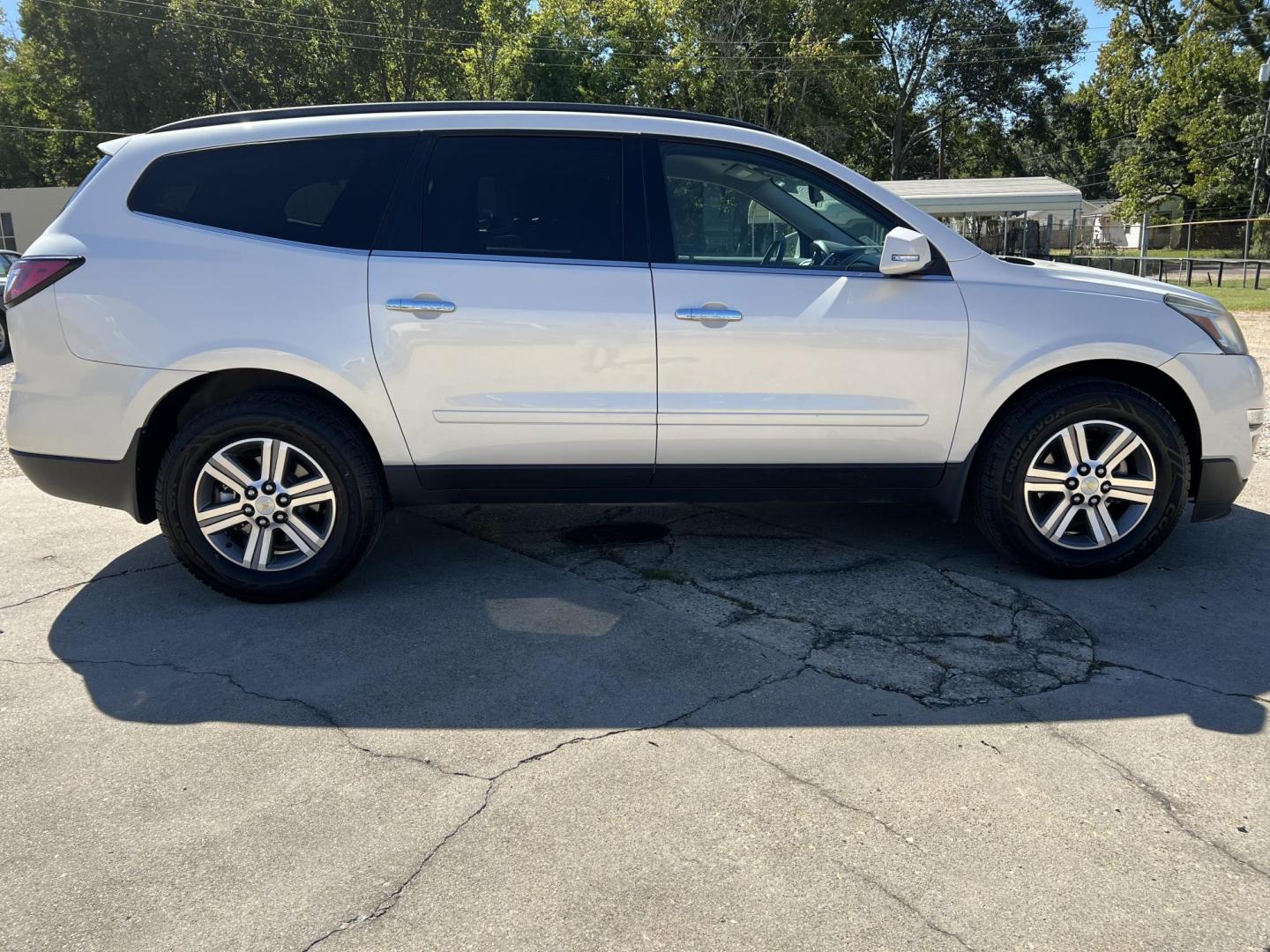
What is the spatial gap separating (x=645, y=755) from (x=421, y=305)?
1.97 m

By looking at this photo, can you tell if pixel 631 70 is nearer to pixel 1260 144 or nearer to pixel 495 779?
pixel 1260 144

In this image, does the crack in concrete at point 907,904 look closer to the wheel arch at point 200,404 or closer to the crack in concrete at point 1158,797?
the crack in concrete at point 1158,797

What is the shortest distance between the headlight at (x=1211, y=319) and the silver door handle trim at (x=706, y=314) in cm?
185

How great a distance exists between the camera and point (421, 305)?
3.96 meters

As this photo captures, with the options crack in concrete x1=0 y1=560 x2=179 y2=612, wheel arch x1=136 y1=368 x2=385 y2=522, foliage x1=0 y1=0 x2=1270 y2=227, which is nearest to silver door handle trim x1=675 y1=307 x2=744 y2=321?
wheel arch x1=136 y1=368 x2=385 y2=522

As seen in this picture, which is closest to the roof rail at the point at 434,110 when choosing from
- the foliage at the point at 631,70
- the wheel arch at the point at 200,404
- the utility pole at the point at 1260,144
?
the wheel arch at the point at 200,404

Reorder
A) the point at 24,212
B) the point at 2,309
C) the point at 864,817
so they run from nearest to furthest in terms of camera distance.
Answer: the point at 864,817, the point at 2,309, the point at 24,212

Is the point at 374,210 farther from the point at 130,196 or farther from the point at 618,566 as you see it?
the point at 618,566

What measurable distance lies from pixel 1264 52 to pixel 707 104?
26.8 m

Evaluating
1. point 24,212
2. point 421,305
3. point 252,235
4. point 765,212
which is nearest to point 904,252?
point 765,212

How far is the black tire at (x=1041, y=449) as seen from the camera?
4164 mm

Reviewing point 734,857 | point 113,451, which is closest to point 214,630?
point 113,451

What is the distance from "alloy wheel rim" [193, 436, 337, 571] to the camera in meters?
4.05

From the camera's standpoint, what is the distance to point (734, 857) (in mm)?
2492
